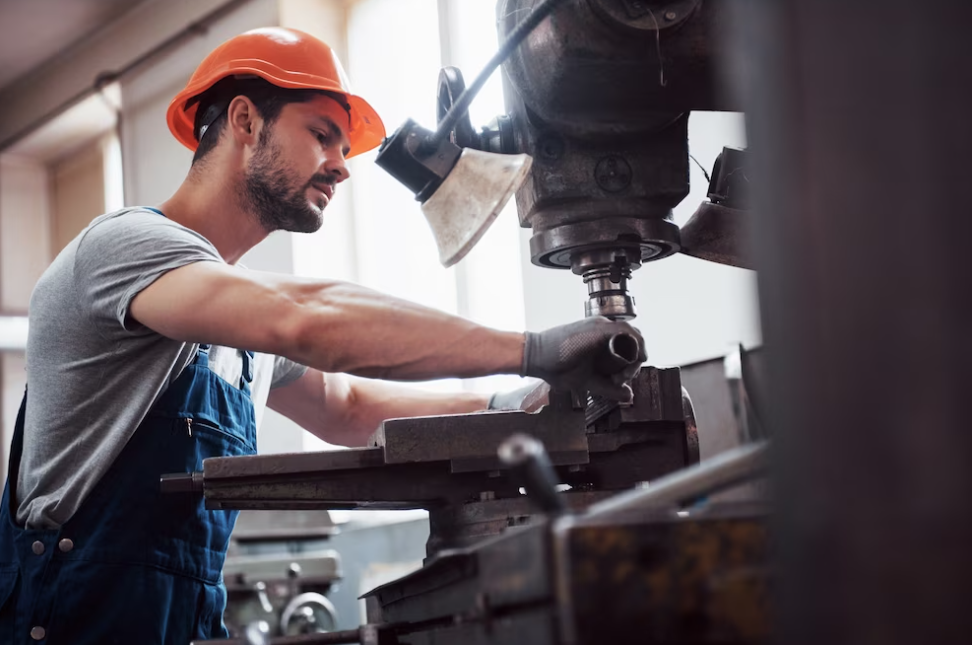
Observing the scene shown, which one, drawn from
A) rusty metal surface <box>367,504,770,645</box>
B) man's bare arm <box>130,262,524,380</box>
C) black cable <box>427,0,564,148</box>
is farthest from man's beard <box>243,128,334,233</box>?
rusty metal surface <box>367,504,770,645</box>

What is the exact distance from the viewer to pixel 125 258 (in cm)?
162

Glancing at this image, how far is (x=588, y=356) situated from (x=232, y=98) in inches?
40.6

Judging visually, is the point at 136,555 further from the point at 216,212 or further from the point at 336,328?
the point at 216,212

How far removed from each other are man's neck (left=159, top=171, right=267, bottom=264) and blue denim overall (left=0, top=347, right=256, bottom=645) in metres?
0.33

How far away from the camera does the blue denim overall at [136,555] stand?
157cm

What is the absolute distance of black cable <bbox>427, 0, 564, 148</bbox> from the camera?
54.0 inches

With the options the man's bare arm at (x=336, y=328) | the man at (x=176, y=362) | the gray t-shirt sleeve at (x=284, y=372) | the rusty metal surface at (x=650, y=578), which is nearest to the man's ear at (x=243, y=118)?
the man at (x=176, y=362)

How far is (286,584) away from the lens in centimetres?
333

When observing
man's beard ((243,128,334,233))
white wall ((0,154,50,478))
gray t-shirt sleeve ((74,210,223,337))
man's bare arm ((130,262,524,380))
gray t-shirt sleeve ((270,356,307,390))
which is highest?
white wall ((0,154,50,478))

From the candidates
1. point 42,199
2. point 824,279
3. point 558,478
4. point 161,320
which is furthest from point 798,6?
point 42,199

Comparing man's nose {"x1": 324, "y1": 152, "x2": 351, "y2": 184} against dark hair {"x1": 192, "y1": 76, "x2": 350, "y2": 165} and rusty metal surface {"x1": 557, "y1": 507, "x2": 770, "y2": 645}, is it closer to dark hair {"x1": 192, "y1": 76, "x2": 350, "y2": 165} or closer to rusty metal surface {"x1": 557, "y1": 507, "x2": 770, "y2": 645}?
dark hair {"x1": 192, "y1": 76, "x2": 350, "y2": 165}

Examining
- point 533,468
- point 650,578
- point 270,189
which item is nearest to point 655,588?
point 650,578

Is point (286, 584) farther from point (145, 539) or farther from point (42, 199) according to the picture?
point (42, 199)

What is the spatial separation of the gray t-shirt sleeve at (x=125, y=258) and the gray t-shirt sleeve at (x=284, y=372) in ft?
1.70
